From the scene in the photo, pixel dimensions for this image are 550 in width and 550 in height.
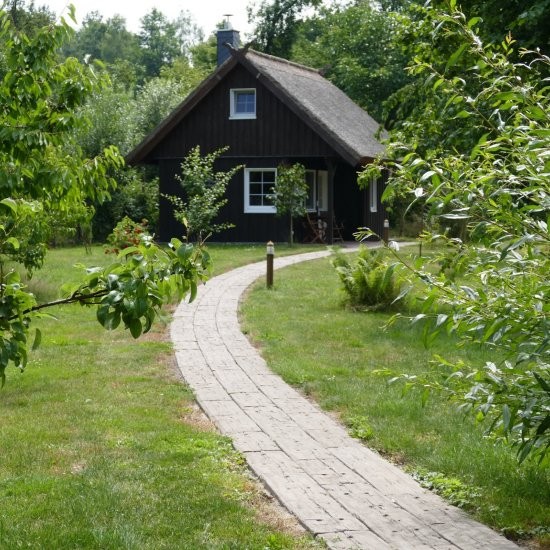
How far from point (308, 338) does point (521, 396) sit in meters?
8.35

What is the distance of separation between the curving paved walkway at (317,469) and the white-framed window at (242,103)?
1950 cm

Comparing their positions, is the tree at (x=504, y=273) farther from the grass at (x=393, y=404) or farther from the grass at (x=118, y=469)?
the grass at (x=118, y=469)

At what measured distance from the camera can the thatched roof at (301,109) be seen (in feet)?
93.4

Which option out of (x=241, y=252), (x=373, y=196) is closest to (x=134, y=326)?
(x=241, y=252)

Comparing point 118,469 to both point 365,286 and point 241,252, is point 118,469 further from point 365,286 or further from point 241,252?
point 241,252

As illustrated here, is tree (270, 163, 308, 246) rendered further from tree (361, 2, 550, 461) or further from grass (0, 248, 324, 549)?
tree (361, 2, 550, 461)

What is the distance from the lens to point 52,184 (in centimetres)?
658

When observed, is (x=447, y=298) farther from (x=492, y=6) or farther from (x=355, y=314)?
(x=355, y=314)

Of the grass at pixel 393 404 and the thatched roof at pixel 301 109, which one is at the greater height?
the thatched roof at pixel 301 109

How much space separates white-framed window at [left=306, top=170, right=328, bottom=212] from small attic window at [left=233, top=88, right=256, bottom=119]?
2.66 m

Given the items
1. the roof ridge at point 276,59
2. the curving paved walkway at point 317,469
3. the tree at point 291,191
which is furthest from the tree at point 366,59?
the curving paved walkway at point 317,469

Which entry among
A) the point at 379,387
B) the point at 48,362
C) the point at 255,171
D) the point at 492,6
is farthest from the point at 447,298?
the point at 255,171

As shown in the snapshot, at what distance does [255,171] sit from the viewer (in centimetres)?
3133

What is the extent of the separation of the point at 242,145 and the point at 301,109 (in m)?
2.81
